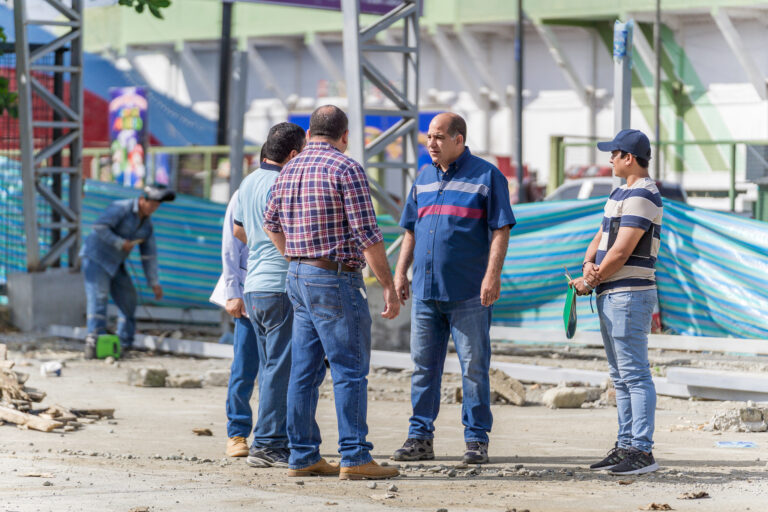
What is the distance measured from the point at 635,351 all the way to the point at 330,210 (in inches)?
71.9

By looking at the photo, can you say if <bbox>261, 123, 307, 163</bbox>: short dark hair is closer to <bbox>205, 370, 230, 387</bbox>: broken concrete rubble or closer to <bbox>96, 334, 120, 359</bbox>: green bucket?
<bbox>205, 370, 230, 387</bbox>: broken concrete rubble

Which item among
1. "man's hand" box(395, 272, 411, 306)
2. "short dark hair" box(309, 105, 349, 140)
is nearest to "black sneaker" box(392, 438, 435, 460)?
"man's hand" box(395, 272, 411, 306)

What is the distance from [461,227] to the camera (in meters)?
7.31

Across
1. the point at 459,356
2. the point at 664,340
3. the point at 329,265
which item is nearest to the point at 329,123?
the point at 329,265

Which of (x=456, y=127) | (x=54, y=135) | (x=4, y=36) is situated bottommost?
(x=456, y=127)

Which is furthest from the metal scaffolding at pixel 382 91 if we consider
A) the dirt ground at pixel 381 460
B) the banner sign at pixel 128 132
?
the banner sign at pixel 128 132

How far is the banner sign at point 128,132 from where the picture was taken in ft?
111

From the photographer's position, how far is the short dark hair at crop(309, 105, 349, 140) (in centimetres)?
682

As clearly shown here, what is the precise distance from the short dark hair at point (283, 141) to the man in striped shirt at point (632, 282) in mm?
1805

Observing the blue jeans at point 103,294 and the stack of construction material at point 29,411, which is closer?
the stack of construction material at point 29,411

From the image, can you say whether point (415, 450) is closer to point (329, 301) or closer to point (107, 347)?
point (329, 301)

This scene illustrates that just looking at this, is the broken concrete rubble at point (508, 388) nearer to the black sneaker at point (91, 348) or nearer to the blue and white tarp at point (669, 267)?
the blue and white tarp at point (669, 267)

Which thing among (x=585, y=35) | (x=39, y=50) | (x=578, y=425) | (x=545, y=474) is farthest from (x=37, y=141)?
(x=585, y=35)

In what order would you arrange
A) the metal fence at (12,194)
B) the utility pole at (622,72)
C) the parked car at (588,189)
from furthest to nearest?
the parked car at (588,189), the metal fence at (12,194), the utility pole at (622,72)
